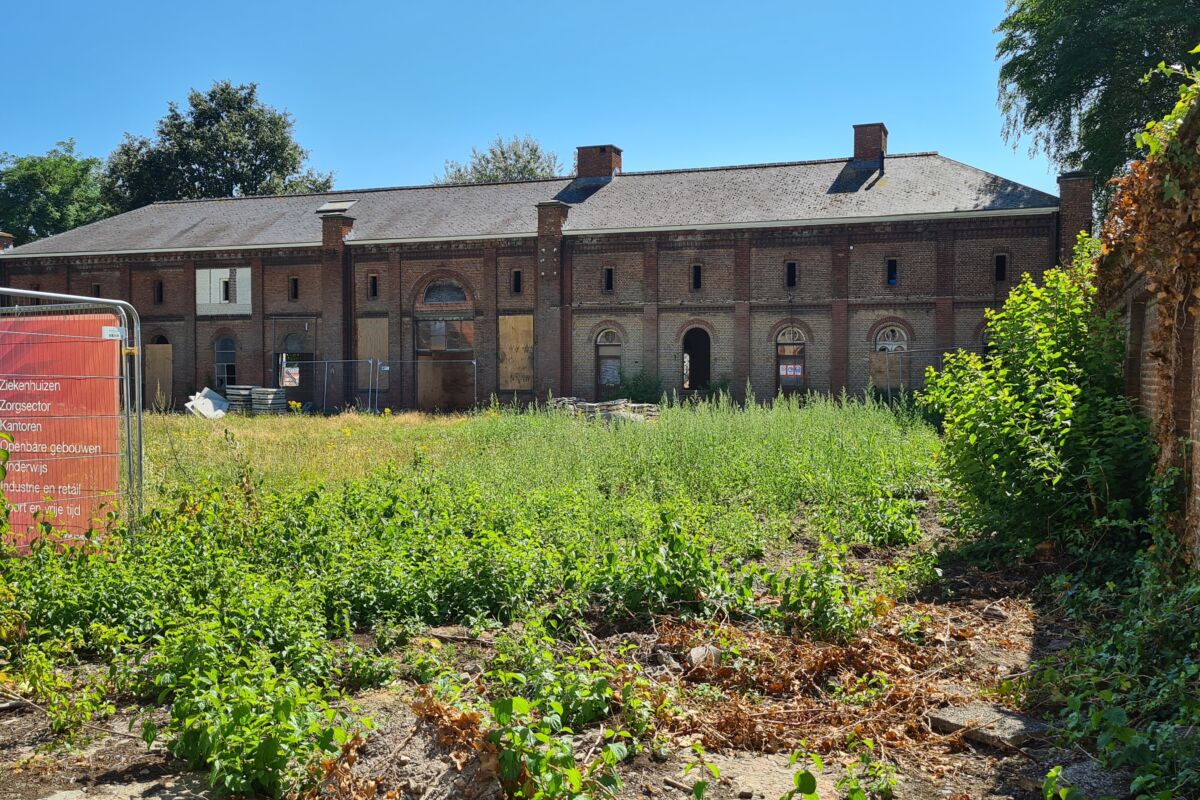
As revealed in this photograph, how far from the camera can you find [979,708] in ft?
16.9

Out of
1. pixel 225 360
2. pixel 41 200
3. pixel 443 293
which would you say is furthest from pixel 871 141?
pixel 41 200

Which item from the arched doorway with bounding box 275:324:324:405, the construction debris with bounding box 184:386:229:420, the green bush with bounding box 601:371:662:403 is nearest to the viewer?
the green bush with bounding box 601:371:662:403

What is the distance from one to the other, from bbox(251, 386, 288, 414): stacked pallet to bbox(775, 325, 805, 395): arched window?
16.8 m

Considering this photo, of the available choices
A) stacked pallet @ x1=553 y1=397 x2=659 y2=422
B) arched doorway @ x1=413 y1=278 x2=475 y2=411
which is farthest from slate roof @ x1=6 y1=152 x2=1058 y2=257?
stacked pallet @ x1=553 y1=397 x2=659 y2=422

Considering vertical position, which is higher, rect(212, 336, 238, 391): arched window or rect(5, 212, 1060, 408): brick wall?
rect(5, 212, 1060, 408): brick wall

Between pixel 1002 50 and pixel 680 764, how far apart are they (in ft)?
103

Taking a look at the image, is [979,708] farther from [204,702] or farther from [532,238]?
[532,238]

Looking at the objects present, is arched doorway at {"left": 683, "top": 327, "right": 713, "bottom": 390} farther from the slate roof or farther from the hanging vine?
the hanging vine

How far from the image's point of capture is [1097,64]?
28641mm

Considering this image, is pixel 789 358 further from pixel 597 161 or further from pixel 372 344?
pixel 372 344

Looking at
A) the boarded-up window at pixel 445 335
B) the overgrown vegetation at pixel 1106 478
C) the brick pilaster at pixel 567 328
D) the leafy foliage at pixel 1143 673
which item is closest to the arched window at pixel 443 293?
the boarded-up window at pixel 445 335

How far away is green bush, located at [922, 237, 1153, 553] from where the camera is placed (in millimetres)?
8062

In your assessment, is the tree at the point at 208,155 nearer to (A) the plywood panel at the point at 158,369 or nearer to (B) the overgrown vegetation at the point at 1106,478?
(A) the plywood panel at the point at 158,369

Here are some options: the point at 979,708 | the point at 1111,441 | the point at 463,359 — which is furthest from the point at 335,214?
the point at 979,708
